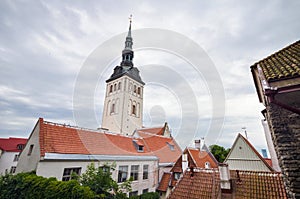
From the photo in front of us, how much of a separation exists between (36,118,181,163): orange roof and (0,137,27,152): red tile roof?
23291 mm

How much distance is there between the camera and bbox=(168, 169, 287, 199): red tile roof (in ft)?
18.8

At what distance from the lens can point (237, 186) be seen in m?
6.39

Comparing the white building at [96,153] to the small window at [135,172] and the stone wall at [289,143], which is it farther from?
the stone wall at [289,143]

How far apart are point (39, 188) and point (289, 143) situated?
32.0 feet

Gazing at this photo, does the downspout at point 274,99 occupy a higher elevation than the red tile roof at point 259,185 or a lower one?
higher

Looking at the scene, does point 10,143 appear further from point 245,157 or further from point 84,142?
point 245,157

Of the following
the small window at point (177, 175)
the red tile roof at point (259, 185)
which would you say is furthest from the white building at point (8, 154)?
the red tile roof at point (259, 185)

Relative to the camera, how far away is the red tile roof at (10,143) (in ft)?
88.6

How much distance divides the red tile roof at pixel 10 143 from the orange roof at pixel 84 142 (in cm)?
2329

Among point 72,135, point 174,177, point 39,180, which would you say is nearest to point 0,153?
point 72,135

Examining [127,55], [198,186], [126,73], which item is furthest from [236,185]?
[127,55]

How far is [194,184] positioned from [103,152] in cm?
838

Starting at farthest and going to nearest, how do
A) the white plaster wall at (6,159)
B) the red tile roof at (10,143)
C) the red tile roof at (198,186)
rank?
1. the red tile roof at (10,143)
2. the white plaster wall at (6,159)
3. the red tile roof at (198,186)

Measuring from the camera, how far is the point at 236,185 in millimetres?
6449
